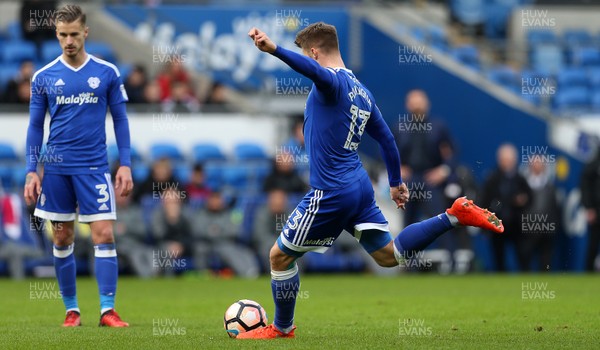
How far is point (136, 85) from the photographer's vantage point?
800 inches

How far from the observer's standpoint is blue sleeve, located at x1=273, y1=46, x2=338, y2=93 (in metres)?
7.83

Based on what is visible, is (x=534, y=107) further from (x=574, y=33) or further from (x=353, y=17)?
(x=574, y=33)

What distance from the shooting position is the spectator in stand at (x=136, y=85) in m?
20.3

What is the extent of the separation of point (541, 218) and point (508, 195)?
65 cm

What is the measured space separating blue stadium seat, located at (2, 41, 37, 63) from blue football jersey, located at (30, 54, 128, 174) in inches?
464

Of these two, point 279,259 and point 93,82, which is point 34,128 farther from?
point 279,259

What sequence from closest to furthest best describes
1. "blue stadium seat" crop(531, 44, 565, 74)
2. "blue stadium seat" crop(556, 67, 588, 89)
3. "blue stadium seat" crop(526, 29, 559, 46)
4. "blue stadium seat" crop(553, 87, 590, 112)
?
"blue stadium seat" crop(553, 87, 590, 112), "blue stadium seat" crop(556, 67, 588, 89), "blue stadium seat" crop(531, 44, 565, 74), "blue stadium seat" crop(526, 29, 559, 46)

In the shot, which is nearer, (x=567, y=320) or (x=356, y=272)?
(x=567, y=320)

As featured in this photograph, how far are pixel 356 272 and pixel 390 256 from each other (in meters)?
10.7

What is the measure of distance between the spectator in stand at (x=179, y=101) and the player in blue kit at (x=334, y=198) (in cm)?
1204

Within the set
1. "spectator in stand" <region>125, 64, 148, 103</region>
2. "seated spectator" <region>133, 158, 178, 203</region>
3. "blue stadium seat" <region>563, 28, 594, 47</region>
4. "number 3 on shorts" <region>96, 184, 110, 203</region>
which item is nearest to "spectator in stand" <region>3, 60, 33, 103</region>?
"spectator in stand" <region>125, 64, 148, 103</region>

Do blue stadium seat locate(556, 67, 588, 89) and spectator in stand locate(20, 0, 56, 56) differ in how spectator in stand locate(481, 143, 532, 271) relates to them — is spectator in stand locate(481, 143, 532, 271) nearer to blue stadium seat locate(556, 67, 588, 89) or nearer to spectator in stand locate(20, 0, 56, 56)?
blue stadium seat locate(556, 67, 588, 89)

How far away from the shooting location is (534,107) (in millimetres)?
22453

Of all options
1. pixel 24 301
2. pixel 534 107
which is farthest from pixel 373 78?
pixel 24 301
